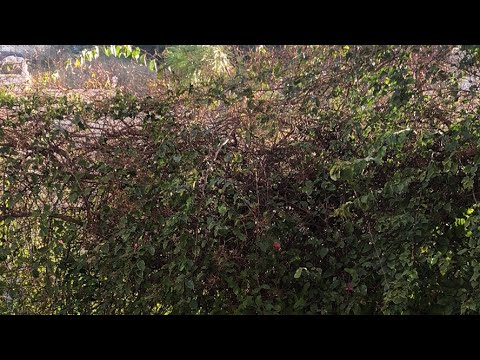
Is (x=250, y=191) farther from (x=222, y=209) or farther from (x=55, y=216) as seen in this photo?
(x=55, y=216)

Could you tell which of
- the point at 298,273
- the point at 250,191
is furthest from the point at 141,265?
the point at 298,273

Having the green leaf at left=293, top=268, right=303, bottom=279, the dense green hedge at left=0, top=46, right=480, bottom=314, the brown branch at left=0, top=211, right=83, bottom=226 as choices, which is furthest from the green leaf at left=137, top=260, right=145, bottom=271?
the green leaf at left=293, top=268, right=303, bottom=279

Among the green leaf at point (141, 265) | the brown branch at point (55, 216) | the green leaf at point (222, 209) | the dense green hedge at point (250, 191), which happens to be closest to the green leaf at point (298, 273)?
the dense green hedge at point (250, 191)

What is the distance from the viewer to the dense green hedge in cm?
406

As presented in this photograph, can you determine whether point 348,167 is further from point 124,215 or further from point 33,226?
point 33,226

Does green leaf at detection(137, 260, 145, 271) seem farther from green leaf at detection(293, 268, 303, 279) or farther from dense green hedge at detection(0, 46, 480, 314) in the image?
green leaf at detection(293, 268, 303, 279)

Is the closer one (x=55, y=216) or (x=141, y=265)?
(x=141, y=265)

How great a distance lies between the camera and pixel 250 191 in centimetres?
424

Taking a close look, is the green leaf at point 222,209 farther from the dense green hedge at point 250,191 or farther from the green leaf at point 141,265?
the green leaf at point 141,265

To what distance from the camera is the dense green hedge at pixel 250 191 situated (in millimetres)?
4059

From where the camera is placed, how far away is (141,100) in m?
4.37

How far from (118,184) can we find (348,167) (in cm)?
142
